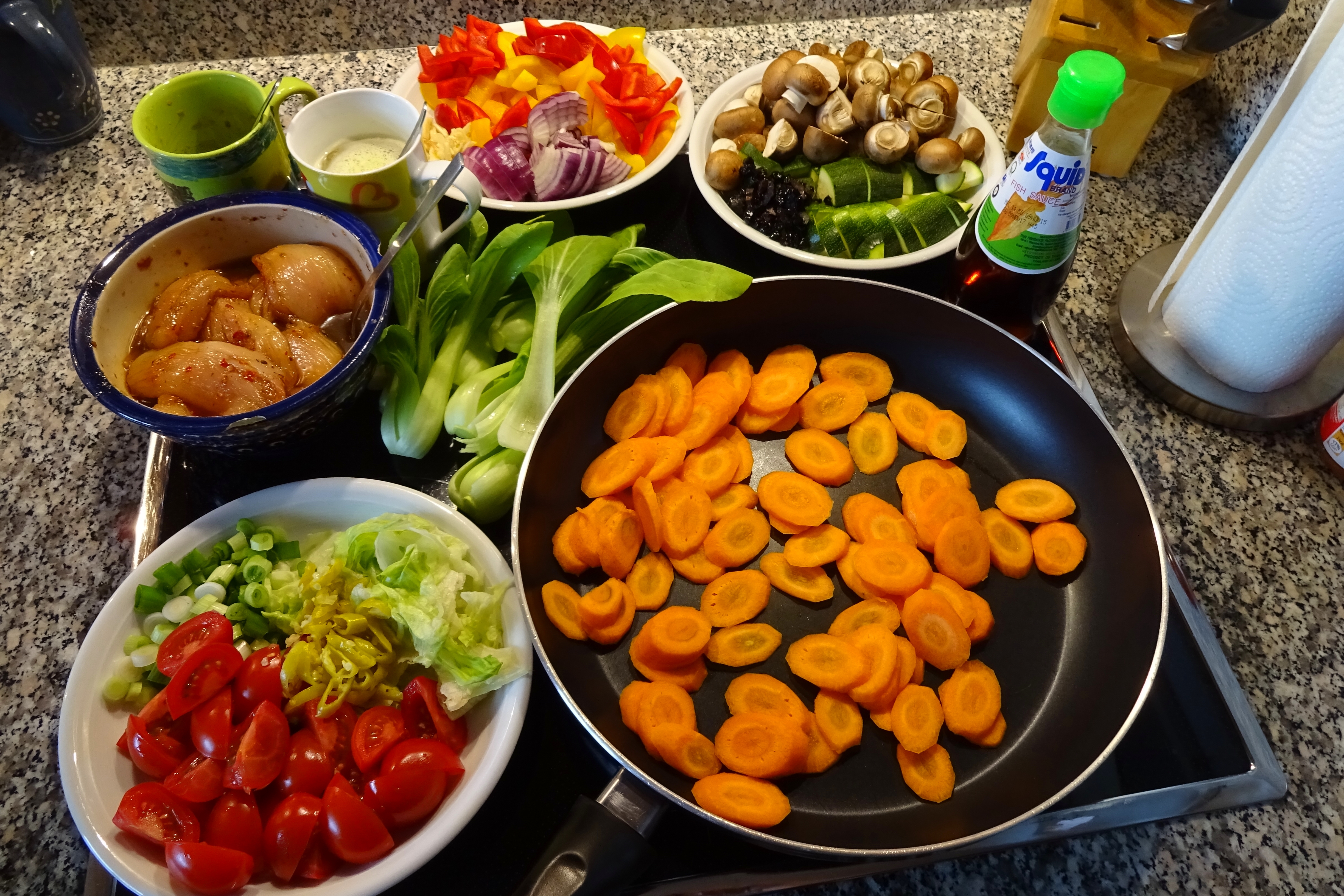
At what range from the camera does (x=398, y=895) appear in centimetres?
72

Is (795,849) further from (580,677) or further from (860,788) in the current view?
(580,677)

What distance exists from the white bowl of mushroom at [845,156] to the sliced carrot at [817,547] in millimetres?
391

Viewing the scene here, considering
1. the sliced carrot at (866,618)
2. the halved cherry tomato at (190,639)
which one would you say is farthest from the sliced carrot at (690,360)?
the halved cherry tomato at (190,639)

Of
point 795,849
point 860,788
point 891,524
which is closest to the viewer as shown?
point 795,849

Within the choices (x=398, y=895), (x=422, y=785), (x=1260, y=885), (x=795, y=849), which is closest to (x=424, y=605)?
(x=422, y=785)

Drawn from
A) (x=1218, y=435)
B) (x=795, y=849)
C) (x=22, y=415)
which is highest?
(x=1218, y=435)

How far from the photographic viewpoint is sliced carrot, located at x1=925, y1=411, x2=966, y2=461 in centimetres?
95

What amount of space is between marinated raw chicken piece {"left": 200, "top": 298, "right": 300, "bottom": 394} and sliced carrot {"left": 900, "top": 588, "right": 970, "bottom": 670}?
0.70 meters

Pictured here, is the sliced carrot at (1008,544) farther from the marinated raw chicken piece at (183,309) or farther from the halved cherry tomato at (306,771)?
the marinated raw chicken piece at (183,309)

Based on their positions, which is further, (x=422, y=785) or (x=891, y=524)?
(x=891, y=524)

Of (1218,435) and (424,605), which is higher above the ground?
(1218,435)

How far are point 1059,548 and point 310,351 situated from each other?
0.86 m

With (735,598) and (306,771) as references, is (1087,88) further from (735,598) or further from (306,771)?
(306,771)

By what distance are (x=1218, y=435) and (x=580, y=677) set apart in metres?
0.88
